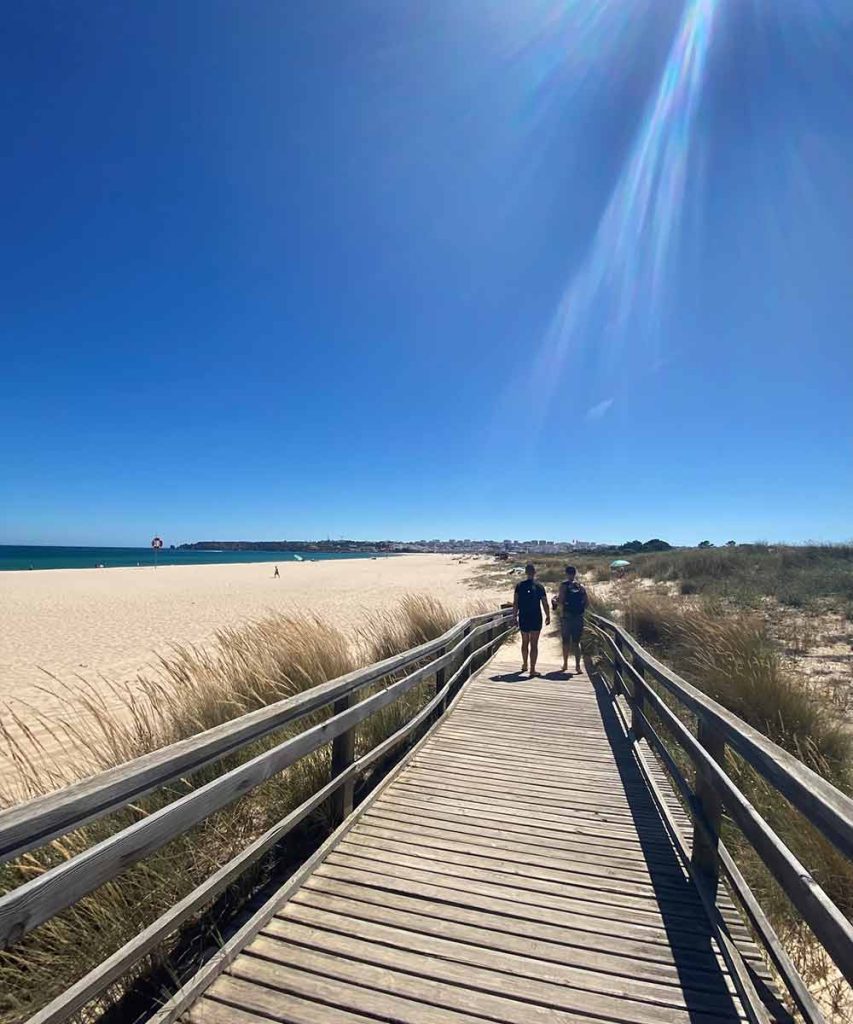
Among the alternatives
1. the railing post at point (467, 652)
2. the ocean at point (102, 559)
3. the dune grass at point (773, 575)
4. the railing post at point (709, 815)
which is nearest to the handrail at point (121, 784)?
the railing post at point (709, 815)

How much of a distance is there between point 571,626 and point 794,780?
25.1ft

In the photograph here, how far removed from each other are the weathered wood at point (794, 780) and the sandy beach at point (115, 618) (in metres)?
4.16

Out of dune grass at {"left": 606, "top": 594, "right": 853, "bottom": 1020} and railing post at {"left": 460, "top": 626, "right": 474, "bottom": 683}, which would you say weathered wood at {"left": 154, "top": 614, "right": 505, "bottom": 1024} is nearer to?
dune grass at {"left": 606, "top": 594, "right": 853, "bottom": 1020}

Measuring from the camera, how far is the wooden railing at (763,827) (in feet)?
5.27

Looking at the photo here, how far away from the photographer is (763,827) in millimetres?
2123

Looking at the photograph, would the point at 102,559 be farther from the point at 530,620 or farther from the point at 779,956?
the point at 779,956

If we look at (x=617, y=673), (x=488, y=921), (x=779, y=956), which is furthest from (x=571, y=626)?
(x=779, y=956)

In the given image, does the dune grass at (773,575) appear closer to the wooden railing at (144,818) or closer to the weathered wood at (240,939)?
the weathered wood at (240,939)

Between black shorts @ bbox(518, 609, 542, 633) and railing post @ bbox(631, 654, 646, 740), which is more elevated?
black shorts @ bbox(518, 609, 542, 633)

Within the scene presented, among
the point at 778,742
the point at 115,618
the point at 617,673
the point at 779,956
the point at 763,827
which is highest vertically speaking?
the point at 763,827

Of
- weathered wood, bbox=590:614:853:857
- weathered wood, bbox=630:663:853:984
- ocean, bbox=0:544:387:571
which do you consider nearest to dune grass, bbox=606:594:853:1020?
weathered wood, bbox=630:663:853:984

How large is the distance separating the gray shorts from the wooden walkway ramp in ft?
16.3

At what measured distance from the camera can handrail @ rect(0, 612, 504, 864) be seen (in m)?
1.44

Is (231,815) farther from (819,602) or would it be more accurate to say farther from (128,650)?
A: (819,602)
